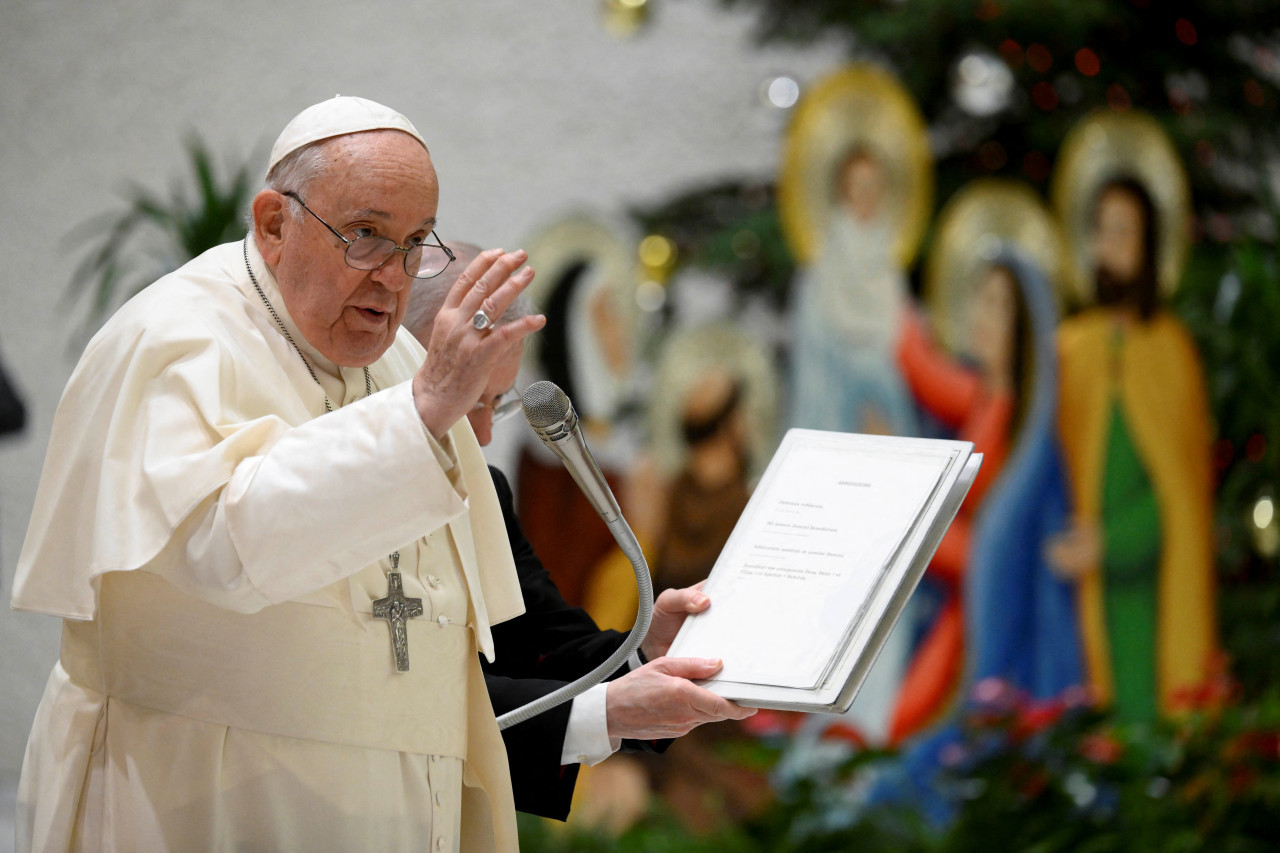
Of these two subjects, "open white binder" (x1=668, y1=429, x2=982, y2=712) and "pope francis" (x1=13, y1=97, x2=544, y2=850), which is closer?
"pope francis" (x1=13, y1=97, x2=544, y2=850)

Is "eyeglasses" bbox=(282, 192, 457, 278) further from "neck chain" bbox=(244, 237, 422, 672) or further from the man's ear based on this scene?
"neck chain" bbox=(244, 237, 422, 672)

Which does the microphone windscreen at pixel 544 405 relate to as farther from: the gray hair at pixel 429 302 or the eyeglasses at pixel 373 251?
the gray hair at pixel 429 302

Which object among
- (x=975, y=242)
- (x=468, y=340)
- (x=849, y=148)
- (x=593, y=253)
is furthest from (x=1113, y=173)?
(x=468, y=340)

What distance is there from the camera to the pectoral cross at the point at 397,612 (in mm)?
1850

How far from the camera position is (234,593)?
1535mm

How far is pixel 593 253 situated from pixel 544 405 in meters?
3.72

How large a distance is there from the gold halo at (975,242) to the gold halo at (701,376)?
0.74 m

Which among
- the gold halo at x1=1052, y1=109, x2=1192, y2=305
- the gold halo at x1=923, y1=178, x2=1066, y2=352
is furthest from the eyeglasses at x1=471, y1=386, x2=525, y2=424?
the gold halo at x1=1052, y1=109, x2=1192, y2=305

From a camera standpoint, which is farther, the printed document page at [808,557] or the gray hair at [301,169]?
the printed document page at [808,557]

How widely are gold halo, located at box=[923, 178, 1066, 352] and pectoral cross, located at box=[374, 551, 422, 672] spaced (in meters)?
3.75

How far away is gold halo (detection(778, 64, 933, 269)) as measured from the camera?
526cm

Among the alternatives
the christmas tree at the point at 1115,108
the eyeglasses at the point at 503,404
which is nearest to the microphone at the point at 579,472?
the eyeglasses at the point at 503,404

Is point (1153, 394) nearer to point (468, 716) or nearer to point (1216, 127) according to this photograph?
point (1216, 127)

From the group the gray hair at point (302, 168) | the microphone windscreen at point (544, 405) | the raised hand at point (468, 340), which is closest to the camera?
the raised hand at point (468, 340)
